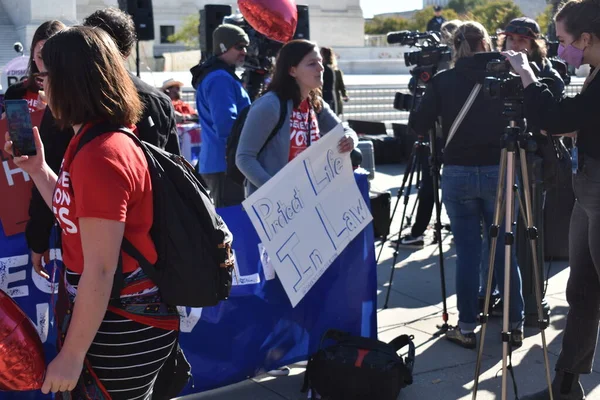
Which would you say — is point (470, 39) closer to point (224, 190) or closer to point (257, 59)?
point (224, 190)

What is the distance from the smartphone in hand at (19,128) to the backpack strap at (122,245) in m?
0.43

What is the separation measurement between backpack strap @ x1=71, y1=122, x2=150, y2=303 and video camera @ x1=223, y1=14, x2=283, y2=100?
17.5 ft

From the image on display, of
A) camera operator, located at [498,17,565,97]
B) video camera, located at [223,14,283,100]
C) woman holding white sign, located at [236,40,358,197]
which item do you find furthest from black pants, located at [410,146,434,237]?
woman holding white sign, located at [236,40,358,197]

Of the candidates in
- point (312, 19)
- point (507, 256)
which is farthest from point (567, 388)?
point (312, 19)

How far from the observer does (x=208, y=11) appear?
10438 mm

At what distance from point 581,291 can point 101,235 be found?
245 centimetres

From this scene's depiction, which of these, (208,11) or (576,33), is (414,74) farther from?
(208,11)

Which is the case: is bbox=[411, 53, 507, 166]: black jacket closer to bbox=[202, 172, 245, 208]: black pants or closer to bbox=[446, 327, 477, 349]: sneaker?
bbox=[446, 327, 477, 349]: sneaker

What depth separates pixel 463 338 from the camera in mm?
4785

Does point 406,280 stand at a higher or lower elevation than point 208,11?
lower

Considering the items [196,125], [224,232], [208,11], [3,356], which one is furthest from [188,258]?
[208,11]

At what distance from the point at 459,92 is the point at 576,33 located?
3.98 feet

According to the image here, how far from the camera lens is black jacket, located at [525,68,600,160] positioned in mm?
3316

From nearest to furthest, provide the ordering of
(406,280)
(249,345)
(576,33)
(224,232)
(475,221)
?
(224,232), (576,33), (249,345), (475,221), (406,280)
